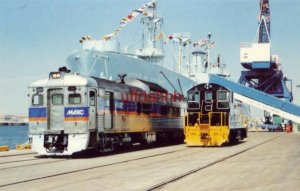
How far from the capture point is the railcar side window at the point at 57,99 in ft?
66.5

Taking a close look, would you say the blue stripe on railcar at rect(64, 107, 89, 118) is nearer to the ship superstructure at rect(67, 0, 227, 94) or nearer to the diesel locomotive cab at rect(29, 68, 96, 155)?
the diesel locomotive cab at rect(29, 68, 96, 155)

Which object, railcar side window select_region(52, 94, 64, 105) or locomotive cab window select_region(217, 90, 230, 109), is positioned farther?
locomotive cab window select_region(217, 90, 230, 109)

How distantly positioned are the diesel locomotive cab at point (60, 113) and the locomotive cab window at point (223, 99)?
A: 10.3 meters

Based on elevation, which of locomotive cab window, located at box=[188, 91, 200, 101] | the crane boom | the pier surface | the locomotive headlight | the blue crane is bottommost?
the pier surface

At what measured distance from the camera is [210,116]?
2725 centimetres

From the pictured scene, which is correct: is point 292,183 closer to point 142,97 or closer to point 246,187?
point 246,187

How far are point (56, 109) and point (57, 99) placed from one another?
0.48 meters

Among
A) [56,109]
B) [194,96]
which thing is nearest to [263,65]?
[194,96]

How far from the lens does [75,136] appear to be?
19297 mm


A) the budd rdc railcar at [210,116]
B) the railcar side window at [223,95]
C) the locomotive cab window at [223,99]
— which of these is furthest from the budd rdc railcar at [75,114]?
the railcar side window at [223,95]

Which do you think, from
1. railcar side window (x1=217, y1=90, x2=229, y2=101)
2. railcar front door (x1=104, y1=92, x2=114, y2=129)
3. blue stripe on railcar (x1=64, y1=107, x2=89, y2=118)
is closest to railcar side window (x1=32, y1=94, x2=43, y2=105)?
blue stripe on railcar (x1=64, y1=107, x2=89, y2=118)

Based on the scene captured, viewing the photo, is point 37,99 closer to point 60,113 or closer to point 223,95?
point 60,113

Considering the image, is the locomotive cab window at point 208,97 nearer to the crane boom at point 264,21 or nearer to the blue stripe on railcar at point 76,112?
the blue stripe on railcar at point 76,112

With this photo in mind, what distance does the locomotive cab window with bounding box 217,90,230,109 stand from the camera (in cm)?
2772
